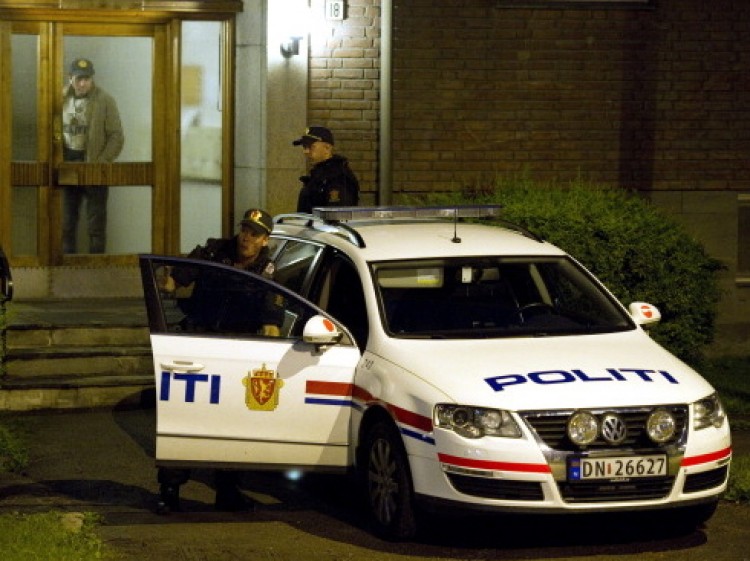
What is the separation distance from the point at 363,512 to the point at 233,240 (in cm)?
199

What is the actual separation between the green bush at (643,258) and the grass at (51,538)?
4676mm

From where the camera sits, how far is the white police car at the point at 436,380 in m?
8.07

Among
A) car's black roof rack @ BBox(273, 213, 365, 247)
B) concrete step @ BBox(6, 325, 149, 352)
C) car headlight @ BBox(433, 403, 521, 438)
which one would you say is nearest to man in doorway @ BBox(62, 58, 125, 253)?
concrete step @ BBox(6, 325, 149, 352)

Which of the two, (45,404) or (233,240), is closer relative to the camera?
(233,240)

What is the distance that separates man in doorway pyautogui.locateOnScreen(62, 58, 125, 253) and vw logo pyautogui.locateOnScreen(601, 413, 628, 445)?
315 inches

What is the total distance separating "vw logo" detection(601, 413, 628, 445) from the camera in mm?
8117

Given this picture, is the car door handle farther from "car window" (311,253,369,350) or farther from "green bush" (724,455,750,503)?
"green bush" (724,455,750,503)

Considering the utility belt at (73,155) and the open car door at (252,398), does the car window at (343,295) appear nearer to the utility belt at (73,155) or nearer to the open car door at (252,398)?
the open car door at (252,398)

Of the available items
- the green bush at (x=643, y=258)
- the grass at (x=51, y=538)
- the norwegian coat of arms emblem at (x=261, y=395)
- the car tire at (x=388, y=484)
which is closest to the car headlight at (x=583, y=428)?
the car tire at (x=388, y=484)

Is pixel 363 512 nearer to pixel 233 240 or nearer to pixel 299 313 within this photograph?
pixel 299 313

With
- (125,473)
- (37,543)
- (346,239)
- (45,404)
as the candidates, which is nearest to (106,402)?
(45,404)

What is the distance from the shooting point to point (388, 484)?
8.51 m

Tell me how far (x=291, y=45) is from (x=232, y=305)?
6.03 metres

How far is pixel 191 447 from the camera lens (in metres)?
8.93
